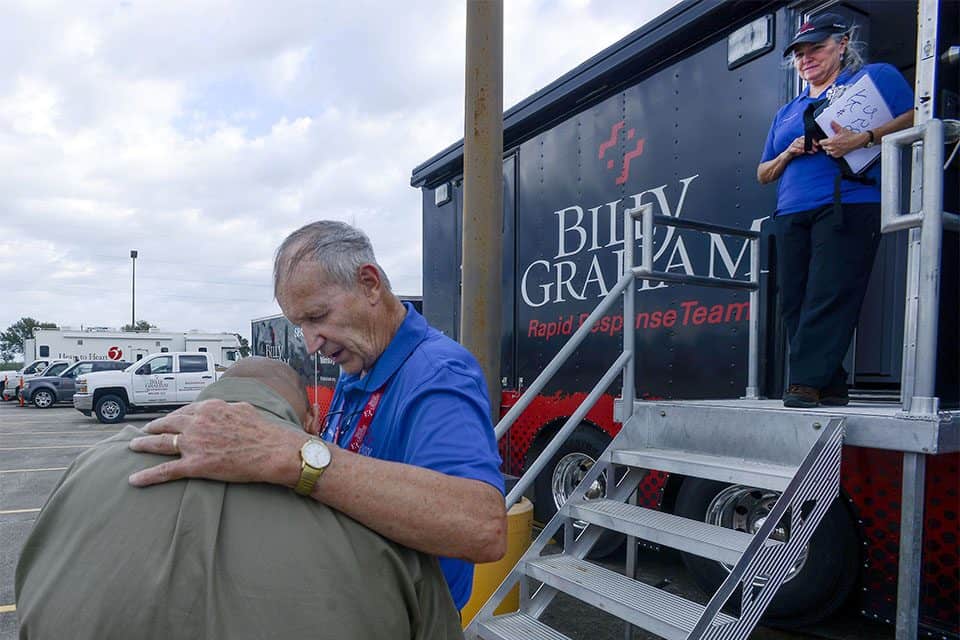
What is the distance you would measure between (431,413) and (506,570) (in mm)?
2461

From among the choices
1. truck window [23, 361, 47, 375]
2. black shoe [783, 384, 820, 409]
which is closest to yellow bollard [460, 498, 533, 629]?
black shoe [783, 384, 820, 409]

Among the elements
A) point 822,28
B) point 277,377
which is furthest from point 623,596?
point 822,28

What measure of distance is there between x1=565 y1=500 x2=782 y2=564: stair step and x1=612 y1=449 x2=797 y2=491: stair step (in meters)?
0.18

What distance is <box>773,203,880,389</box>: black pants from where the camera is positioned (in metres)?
2.50

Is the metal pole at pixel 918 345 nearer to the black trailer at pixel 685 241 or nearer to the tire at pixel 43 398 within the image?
the black trailer at pixel 685 241

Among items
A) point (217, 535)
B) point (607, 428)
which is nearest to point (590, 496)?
point (607, 428)

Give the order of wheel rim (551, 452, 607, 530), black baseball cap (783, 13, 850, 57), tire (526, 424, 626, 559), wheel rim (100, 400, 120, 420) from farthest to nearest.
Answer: wheel rim (100, 400, 120, 420)
wheel rim (551, 452, 607, 530)
tire (526, 424, 626, 559)
black baseball cap (783, 13, 850, 57)

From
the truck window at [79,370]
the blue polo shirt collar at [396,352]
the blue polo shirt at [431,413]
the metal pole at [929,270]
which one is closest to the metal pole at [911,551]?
the metal pole at [929,270]

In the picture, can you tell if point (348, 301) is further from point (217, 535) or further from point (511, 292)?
point (511, 292)

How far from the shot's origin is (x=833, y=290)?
8.23 feet

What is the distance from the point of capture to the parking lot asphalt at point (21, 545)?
3.32 m

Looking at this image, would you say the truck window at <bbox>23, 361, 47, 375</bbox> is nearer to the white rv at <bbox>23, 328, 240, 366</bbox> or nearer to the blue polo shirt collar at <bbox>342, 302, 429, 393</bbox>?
the white rv at <bbox>23, 328, 240, 366</bbox>

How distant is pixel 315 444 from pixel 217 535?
186 millimetres

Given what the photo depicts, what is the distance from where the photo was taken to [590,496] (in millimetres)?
4367
